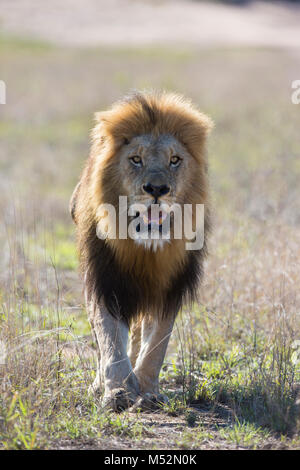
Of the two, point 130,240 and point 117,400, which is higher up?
point 130,240

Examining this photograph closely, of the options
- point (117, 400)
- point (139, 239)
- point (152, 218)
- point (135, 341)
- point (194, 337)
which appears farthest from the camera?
point (194, 337)

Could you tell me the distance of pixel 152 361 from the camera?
15.9ft

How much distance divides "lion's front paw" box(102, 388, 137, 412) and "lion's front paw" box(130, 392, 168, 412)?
0.06 meters

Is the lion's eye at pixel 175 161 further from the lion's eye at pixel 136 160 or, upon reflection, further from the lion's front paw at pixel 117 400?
the lion's front paw at pixel 117 400

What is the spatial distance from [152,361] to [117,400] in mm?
535

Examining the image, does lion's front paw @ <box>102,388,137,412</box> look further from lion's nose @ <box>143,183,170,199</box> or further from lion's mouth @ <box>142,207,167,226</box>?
lion's nose @ <box>143,183,170,199</box>

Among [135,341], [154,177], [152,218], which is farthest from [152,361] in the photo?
[154,177]

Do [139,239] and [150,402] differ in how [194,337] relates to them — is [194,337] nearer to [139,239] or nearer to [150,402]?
[150,402]

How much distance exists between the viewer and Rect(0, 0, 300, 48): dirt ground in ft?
163

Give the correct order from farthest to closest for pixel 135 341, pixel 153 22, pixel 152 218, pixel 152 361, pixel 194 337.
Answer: pixel 153 22 → pixel 194 337 → pixel 135 341 → pixel 152 361 → pixel 152 218

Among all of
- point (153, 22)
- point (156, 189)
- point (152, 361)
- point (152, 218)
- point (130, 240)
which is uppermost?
point (153, 22)

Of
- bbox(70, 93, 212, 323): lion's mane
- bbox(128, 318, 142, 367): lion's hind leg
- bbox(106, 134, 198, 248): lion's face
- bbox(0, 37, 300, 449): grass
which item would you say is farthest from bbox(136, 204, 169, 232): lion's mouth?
bbox(128, 318, 142, 367): lion's hind leg

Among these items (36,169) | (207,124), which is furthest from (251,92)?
(207,124)

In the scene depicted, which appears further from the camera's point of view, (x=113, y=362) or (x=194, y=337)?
(x=194, y=337)
